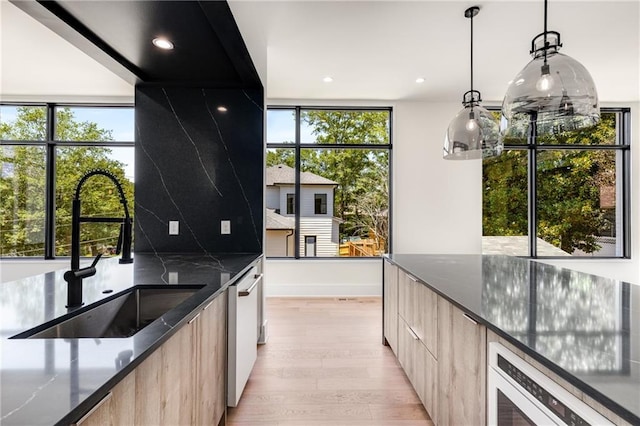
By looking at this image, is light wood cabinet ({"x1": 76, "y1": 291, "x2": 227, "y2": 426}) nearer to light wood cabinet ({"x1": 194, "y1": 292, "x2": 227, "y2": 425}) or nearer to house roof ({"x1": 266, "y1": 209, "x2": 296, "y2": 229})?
light wood cabinet ({"x1": 194, "y1": 292, "x2": 227, "y2": 425})

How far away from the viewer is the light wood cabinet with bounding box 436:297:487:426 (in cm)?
127

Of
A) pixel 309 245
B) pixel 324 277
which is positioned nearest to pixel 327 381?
pixel 324 277

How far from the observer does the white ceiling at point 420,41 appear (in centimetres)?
261

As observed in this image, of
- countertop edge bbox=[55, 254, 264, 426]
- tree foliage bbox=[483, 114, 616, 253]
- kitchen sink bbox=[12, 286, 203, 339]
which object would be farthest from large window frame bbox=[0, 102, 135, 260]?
tree foliage bbox=[483, 114, 616, 253]

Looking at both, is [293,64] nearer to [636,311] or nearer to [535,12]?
[535,12]

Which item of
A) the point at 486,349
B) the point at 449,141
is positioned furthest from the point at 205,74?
the point at 486,349

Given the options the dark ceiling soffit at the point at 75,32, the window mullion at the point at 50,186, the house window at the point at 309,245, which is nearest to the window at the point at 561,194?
the house window at the point at 309,245

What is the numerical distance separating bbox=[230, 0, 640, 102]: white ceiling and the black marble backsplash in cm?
61

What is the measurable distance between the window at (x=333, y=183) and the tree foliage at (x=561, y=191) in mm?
1709

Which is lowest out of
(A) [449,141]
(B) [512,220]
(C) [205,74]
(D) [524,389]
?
(D) [524,389]

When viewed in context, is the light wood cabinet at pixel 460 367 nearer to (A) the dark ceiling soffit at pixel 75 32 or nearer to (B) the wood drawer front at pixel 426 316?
(B) the wood drawer front at pixel 426 316

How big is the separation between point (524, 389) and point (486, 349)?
0.80ft

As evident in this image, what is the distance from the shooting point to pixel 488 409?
47.2 inches

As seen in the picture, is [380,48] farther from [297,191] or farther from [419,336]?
[419,336]
